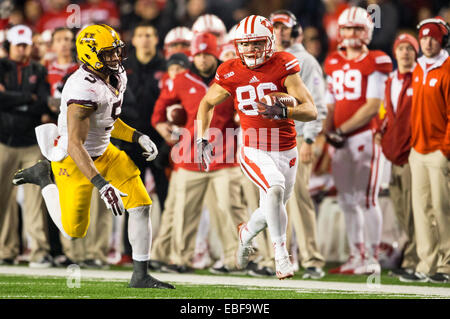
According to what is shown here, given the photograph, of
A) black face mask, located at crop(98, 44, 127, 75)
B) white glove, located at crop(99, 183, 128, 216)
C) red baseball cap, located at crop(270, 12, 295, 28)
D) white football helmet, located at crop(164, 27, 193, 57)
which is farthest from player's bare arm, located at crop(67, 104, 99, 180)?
white football helmet, located at crop(164, 27, 193, 57)

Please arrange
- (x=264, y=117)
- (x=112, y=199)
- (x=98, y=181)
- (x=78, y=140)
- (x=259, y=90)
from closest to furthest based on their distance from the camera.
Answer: (x=112, y=199) < (x=98, y=181) < (x=78, y=140) < (x=264, y=117) < (x=259, y=90)

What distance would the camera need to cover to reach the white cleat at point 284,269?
6.67 m

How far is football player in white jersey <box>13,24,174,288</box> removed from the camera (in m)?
6.70

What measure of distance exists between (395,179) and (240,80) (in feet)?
8.46

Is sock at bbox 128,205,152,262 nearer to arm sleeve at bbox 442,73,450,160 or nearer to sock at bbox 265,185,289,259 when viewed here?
sock at bbox 265,185,289,259

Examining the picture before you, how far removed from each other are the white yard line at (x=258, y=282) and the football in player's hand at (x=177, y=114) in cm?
147

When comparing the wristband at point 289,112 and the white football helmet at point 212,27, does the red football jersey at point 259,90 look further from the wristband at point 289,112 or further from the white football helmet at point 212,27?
the white football helmet at point 212,27

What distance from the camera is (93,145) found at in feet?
23.1

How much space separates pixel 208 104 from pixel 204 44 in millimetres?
1638

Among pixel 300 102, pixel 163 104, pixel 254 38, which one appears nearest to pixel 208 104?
pixel 254 38

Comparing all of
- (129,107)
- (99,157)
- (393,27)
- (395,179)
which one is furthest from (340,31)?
(393,27)

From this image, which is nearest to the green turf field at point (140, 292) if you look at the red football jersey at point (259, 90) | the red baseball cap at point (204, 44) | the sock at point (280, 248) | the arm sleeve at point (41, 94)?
the sock at point (280, 248)

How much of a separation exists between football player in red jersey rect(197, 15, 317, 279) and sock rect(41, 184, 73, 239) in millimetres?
1144

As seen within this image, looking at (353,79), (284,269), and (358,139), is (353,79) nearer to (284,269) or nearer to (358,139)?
(358,139)
